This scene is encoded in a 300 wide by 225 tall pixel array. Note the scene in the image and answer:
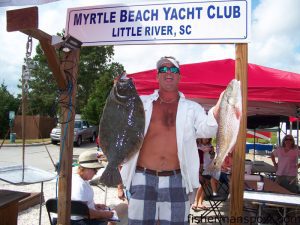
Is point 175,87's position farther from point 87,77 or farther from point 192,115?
point 87,77

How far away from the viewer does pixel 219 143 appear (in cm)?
266

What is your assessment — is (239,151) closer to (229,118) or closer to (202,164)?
(229,118)

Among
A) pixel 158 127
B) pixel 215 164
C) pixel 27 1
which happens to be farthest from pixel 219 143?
pixel 27 1

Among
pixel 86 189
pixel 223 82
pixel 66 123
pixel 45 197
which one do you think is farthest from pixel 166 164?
pixel 45 197

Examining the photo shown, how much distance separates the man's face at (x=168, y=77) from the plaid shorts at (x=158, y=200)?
0.78 meters

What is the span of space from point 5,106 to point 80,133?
16.8m

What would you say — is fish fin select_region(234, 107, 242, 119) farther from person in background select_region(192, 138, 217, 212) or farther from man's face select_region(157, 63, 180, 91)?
person in background select_region(192, 138, 217, 212)

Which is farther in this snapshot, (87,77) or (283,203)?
(87,77)

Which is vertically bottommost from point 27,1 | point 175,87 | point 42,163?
point 42,163

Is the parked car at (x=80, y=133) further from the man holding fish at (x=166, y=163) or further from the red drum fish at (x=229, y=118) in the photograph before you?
the red drum fish at (x=229, y=118)

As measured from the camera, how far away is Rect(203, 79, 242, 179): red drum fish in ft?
8.16

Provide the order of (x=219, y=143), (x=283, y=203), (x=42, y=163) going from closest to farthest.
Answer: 1. (x=219, y=143)
2. (x=283, y=203)
3. (x=42, y=163)

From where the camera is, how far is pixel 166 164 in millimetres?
3027

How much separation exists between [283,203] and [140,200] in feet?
8.42
